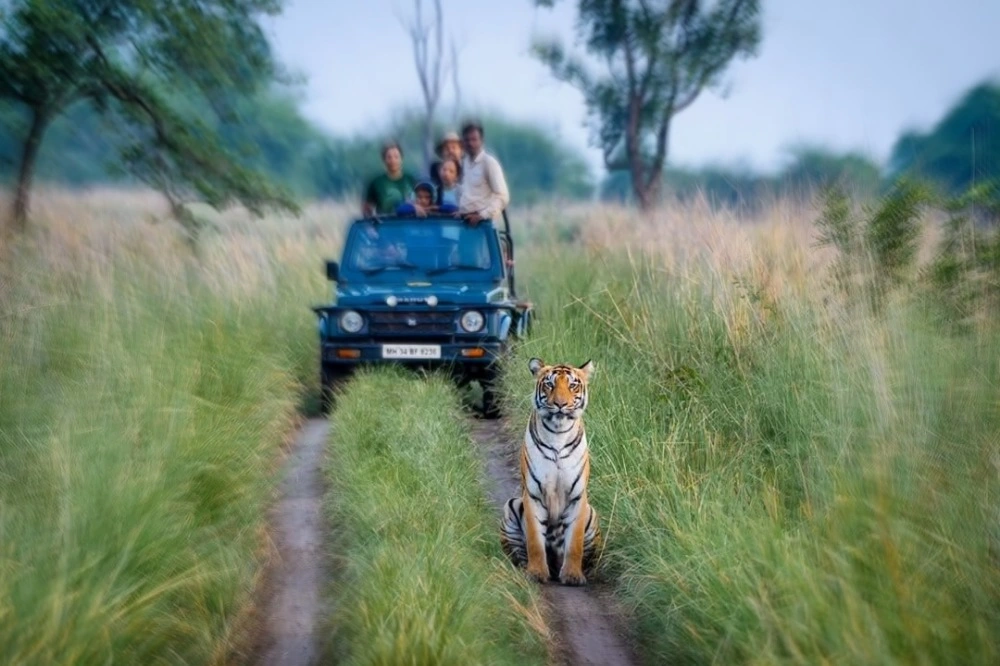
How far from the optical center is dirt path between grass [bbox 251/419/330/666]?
5.50 metres

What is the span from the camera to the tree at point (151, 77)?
14.5 meters

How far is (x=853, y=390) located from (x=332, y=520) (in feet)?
9.80

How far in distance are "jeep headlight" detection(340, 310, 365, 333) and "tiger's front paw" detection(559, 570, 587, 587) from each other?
495cm

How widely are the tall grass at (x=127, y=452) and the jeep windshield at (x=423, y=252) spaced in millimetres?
1185

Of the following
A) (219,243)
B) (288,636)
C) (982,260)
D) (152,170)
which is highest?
(152,170)

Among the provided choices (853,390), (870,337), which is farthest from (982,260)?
(853,390)

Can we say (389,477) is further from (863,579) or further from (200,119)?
(200,119)

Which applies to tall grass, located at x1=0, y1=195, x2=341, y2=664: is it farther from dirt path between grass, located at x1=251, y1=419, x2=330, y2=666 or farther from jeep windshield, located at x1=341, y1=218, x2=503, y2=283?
jeep windshield, located at x1=341, y1=218, x2=503, y2=283

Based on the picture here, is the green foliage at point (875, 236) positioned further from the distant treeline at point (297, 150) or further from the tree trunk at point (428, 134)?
the tree trunk at point (428, 134)

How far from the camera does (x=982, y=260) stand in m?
8.36

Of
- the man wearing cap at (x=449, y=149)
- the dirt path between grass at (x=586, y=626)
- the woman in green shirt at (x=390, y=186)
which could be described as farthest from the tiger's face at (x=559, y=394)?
the woman in green shirt at (x=390, y=186)

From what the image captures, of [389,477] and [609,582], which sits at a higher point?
[389,477]

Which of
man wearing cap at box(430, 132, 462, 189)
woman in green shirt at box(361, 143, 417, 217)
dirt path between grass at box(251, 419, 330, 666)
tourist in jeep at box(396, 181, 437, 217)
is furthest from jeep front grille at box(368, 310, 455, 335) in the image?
dirt path between grass at box(251, 419, 330, 666)

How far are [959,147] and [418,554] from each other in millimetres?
5867
